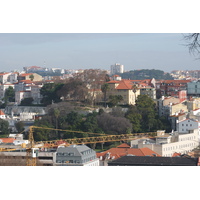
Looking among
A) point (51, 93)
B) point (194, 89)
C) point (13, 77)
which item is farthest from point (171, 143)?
point (13, 77)

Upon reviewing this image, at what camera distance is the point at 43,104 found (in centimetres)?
2122

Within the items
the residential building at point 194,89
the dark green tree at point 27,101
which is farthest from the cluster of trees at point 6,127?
the residential building at point 194,89

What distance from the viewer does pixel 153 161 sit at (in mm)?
12398

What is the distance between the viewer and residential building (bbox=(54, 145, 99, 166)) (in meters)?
13.0

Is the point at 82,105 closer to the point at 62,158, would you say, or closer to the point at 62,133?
the point at 62,133

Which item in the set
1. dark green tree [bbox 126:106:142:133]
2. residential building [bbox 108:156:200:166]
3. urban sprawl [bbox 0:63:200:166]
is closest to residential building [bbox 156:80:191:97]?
urban sprawl [bbox 0:63:200:166]

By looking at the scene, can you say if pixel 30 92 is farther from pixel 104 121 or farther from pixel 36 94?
pixel 104 121

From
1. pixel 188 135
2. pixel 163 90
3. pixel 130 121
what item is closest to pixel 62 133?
pixel 130 121

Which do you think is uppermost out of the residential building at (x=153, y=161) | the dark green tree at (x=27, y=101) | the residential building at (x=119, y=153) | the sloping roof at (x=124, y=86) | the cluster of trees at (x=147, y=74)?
the cluster of trees at (x=147, y=74)

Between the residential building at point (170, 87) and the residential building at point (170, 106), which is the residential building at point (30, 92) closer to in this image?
the residential building at point (170, 87)

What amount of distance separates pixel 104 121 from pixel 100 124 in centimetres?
14

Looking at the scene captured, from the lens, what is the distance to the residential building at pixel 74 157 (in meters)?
13.0

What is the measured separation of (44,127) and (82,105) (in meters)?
2.87

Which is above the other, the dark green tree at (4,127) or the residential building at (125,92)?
the residential building at (125,92)
